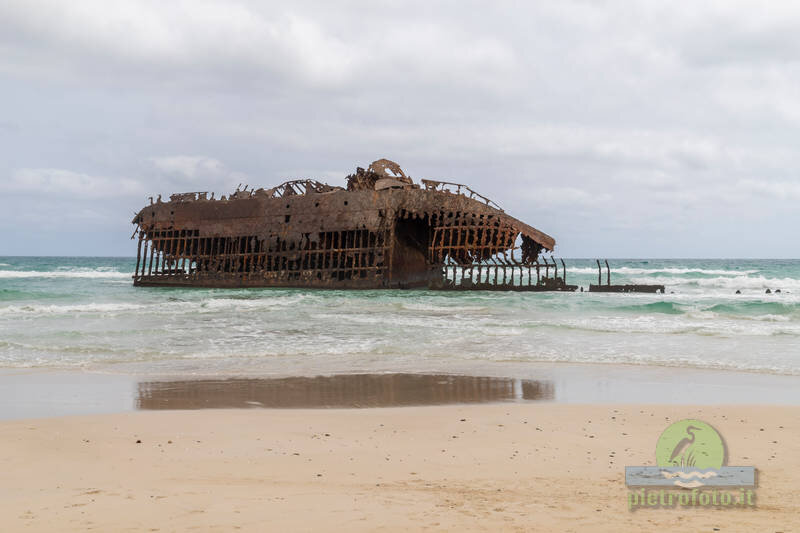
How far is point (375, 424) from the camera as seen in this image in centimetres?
616

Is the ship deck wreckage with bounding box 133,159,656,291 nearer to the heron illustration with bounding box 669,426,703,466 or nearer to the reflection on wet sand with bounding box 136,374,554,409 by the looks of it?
the reflection on wet sand with bounding box 136,374,554,409

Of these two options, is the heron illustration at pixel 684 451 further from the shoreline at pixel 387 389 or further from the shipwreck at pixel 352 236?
the shipwreck at pixel 352 236

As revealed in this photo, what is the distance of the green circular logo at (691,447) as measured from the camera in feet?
15.5

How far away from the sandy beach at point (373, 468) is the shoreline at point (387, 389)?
53cm

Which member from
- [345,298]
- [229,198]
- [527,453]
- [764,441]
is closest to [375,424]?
[527,453]

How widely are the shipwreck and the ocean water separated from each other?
3795mm

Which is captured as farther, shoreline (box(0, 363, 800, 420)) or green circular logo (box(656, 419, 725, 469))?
shoreline (box(0, 363, 800, 420))

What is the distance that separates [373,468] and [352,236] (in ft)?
76.9

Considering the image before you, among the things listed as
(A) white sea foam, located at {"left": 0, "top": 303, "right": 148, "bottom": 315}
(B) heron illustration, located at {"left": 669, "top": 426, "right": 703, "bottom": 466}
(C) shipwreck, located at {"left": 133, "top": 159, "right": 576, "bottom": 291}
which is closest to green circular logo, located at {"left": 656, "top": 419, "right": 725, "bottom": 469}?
(B) heron illustration, located at {"left": 669, "top": 426, "right": 703, "bottom": 466}

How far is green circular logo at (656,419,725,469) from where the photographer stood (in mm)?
4723

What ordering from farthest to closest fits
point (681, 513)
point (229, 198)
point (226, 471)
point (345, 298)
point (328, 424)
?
point (229, 198) < point (345, 298) < point (328, 424) < point (226, 471) < point (681, 513)

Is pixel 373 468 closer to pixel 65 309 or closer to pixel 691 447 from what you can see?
pixel 691 447

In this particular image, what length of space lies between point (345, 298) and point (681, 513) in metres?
19.8

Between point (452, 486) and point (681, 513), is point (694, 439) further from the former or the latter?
point (452, 486)
